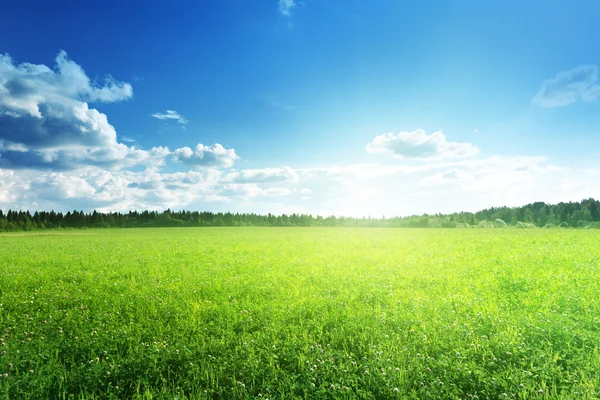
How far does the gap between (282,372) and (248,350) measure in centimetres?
120

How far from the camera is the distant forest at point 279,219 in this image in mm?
126688

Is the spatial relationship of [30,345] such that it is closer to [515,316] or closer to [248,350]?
[248,350]

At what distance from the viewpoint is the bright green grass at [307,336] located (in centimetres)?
653

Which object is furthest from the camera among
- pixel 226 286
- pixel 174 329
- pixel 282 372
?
pixel 226 286

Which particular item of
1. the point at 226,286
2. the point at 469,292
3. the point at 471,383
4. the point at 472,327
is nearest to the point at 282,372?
the point at 471,383

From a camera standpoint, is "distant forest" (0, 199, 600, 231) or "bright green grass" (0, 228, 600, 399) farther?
"distant forest" (0, 199, 600, 231)

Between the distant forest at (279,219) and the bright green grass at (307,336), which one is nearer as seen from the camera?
the bright green grass at (307,336)

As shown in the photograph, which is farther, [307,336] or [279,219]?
[279,219]

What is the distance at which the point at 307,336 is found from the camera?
873 centimetres

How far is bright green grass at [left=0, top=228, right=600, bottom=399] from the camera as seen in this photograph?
21.4ft

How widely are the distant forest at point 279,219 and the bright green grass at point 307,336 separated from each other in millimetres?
108425

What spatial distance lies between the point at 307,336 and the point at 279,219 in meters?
171

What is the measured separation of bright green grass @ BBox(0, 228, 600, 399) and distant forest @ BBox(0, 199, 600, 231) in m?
108

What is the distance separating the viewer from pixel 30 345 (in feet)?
28.5
